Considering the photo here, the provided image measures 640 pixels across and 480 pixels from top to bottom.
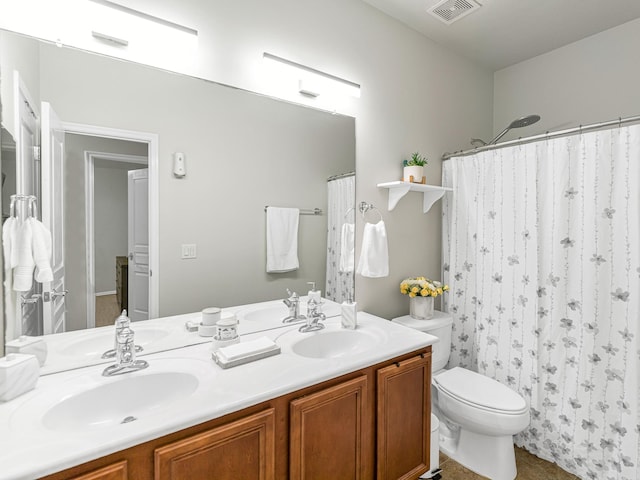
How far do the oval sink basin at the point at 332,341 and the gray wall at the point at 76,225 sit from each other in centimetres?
81

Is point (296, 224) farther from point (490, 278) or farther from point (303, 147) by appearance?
point (490, 278)

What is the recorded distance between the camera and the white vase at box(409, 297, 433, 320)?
2.13 meters

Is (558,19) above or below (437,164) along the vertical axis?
above

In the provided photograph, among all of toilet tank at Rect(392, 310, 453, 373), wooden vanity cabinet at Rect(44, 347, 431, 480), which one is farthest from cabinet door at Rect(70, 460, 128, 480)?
toilet tank at Rect(392, 310, 453, 373)

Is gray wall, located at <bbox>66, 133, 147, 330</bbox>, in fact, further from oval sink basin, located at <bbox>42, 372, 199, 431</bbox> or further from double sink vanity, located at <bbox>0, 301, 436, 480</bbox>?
oval sink basin, located at <bbox>42, 372, 199, 431</bbox>

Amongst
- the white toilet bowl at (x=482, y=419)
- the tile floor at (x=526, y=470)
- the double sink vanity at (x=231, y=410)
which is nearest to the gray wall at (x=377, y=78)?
the double sink vanity at (x=231, y=410)

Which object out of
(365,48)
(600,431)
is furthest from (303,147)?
(600,431)

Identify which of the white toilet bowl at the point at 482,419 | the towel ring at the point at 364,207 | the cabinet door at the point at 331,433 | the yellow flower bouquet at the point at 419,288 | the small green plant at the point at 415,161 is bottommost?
the white toilet bowl at the point at 482,419

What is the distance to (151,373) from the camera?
1.18 m

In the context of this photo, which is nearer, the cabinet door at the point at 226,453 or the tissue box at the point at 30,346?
the cabinet door at the point at 226,453

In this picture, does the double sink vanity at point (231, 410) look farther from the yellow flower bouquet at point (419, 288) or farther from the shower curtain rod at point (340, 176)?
the shower curtain rod at point (340, 176)

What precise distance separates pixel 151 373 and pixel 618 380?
219 centimetres

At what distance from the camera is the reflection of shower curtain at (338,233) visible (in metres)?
1.90

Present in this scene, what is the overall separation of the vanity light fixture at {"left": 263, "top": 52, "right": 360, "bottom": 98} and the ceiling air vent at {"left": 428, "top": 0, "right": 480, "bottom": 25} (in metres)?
0.70
